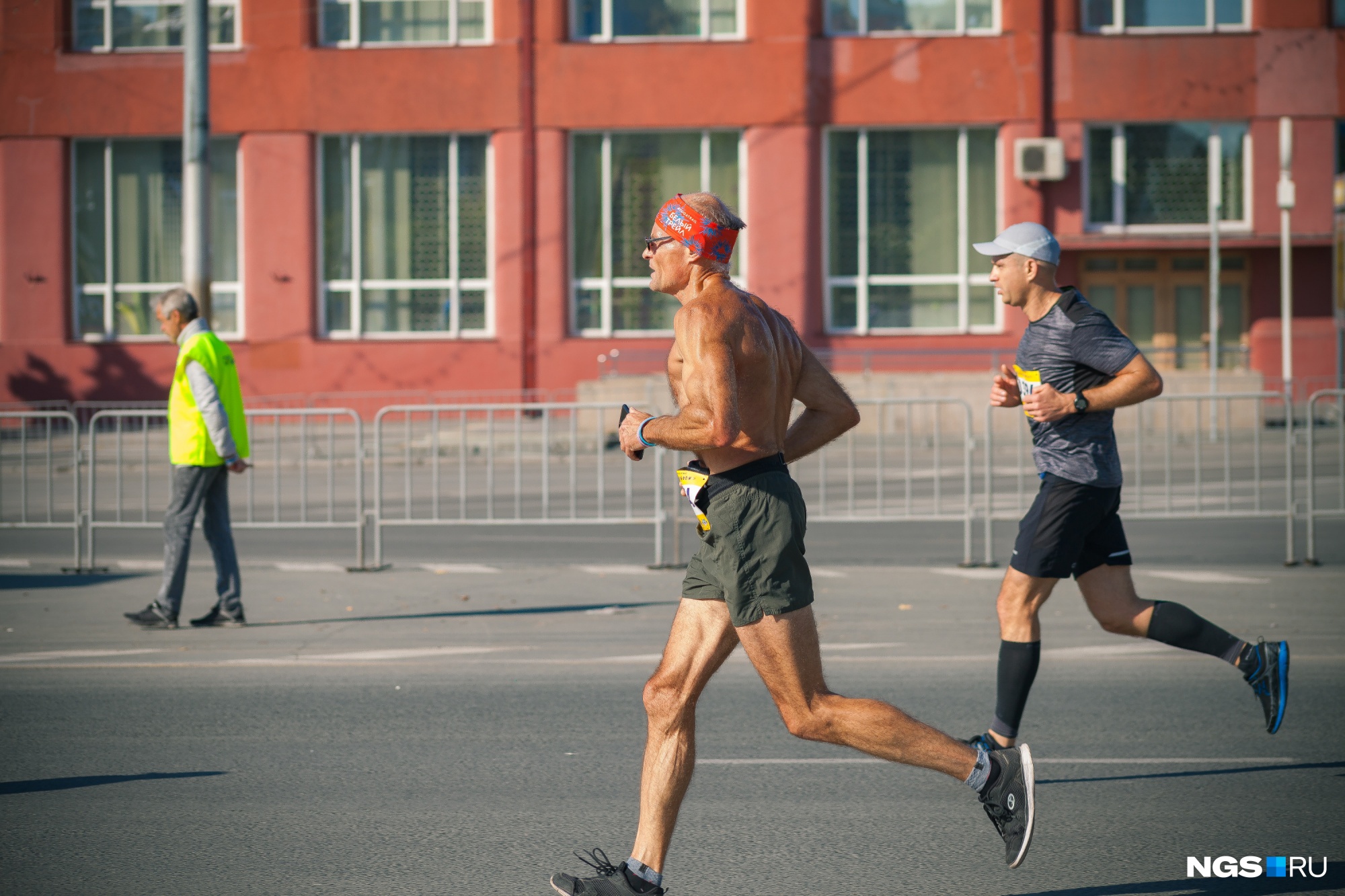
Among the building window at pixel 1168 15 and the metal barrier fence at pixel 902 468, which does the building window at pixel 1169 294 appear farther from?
the metal barrier fence at pixel 902 468

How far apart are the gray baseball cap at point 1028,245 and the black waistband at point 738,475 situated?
6.02 ft

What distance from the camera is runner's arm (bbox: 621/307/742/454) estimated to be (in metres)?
4.10

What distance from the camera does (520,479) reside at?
39.8 ft

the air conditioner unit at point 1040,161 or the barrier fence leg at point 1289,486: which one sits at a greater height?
the air conditioner unit at point 1040,161

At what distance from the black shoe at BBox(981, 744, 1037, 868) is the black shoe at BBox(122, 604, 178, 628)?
Answer: 6166 mm

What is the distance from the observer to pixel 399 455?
13.1 metres

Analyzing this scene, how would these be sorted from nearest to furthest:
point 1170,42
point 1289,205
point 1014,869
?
1. point 1014,869
2. point 1289,205
3. point 1170,42

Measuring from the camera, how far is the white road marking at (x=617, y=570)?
11.5 meters

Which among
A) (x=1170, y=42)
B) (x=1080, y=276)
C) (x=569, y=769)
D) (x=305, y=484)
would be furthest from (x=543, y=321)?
(x=569, y=769)

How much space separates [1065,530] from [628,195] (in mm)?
24329

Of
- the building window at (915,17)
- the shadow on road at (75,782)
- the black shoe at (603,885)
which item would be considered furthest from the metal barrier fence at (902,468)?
the building window at (915,17)

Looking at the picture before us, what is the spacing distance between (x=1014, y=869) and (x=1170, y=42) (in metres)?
26.8

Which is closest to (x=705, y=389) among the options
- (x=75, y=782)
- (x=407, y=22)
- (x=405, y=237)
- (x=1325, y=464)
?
(x=75, y=782)

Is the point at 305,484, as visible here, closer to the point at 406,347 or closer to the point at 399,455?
the point at 399,455
